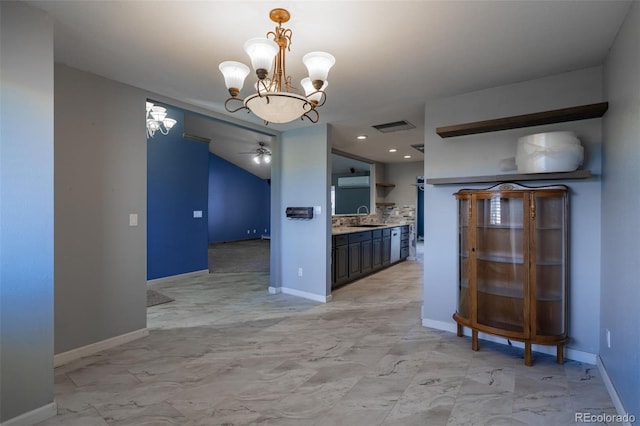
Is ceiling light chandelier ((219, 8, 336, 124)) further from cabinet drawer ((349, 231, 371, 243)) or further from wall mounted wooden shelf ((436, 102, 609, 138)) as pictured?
cabinet drawer ((349, 231, 371, 243))

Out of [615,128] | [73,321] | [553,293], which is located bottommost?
[73,321]

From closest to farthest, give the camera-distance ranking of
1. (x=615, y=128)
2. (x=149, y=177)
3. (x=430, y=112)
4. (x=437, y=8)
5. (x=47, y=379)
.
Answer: (x=437, y=8), (x=47, y=379), (x=615, y=128), (x=430, y=112), (x=149, y=177)

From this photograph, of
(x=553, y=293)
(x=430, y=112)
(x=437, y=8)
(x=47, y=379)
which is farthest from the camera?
(x=430, y=112)

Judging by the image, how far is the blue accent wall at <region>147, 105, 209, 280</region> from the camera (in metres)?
5.51

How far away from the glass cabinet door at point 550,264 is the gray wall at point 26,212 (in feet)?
11.5

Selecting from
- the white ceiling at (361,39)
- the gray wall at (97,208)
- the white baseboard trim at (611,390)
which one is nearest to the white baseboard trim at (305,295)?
the gray wall at (97,208)

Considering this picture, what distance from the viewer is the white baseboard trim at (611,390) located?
1959mm

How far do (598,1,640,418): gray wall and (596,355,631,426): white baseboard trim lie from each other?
0.15 feet

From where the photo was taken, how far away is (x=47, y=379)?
6.68 feet

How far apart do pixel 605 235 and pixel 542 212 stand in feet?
1.42

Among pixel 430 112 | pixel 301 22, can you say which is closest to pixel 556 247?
pixel 430 112

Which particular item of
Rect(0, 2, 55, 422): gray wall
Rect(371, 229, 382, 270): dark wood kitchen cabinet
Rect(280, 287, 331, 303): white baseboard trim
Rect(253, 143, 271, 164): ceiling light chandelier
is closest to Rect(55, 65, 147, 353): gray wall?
Rect(0, 2, 55, 422): gray wall

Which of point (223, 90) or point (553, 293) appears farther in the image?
point (223, 90)

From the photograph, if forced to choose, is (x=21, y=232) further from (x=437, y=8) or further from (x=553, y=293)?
(x=553, y=293)
